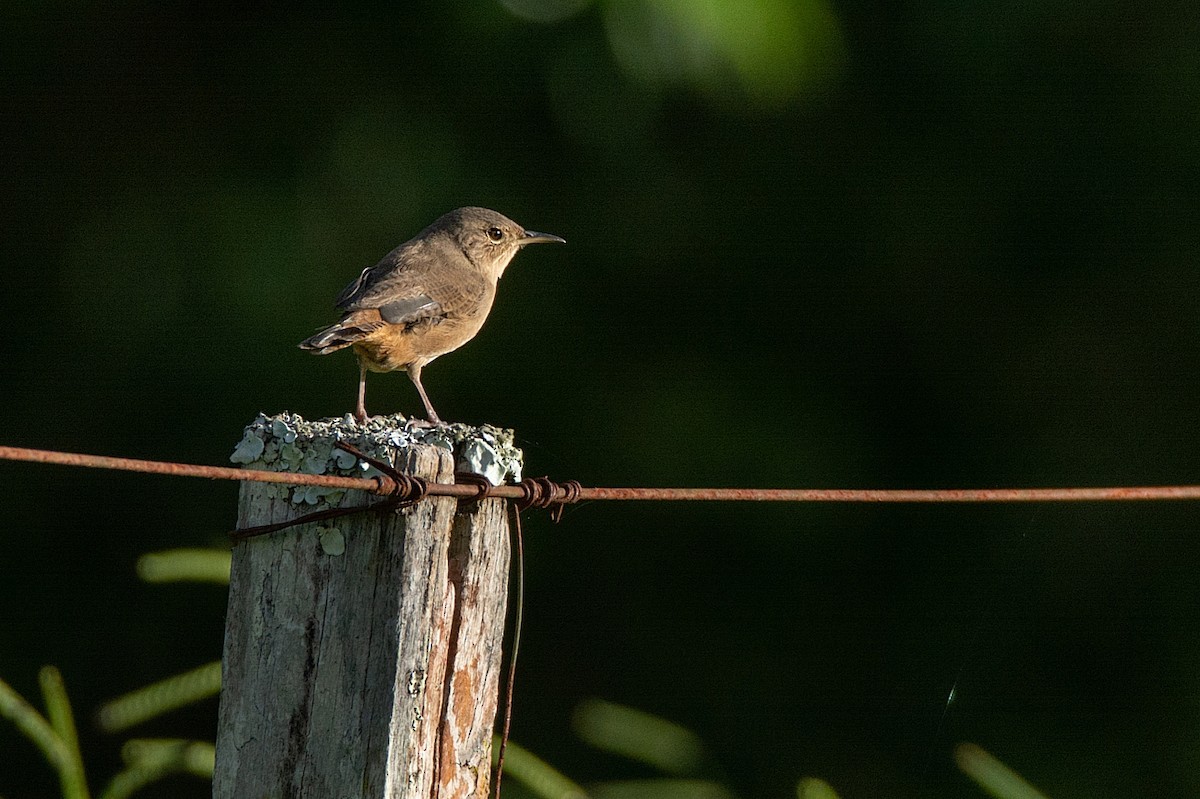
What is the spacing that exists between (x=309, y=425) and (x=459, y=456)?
0.82ft

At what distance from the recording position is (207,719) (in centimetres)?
531

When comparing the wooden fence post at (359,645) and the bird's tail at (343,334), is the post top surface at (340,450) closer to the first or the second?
the wooden fence post at (359,645)

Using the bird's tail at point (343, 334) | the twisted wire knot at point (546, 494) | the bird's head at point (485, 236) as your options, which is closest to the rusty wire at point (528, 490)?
the twisted wire knot at point (546, 494)

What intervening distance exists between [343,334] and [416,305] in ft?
1.01

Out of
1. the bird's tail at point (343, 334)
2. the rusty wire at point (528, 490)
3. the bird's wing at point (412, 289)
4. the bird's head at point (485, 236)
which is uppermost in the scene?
the bird's head at point (485, 236)

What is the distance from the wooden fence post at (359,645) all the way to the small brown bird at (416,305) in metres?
1.30

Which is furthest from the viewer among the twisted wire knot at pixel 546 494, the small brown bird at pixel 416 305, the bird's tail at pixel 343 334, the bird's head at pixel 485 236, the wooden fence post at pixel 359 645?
the bird's head at pixel 485 236

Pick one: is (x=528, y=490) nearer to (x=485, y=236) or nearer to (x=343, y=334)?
(x=343, y=334)

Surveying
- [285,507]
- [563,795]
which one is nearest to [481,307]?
[563,795]

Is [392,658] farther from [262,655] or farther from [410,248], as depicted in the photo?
[410,248]

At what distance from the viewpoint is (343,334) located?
10.9 ft

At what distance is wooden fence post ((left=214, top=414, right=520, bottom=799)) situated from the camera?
182 cm

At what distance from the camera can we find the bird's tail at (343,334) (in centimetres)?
319

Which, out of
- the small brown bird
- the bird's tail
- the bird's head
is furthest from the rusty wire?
the bird's head
